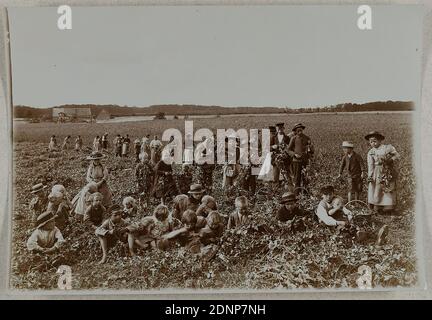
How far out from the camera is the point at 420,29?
3.25 m

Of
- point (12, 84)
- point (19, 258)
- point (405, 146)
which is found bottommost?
point (19, 258)

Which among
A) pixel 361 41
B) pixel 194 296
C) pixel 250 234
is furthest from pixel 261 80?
pixel 194 296

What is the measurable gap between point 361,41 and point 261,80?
29.3 inches

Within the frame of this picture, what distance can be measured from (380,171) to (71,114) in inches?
86.1

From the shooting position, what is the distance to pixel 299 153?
3.26m

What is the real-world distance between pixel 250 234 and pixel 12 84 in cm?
196

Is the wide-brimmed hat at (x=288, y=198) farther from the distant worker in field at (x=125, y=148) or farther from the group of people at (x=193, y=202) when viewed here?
the distant worker in field at (x=125, y=148)

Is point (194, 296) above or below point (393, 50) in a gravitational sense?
below

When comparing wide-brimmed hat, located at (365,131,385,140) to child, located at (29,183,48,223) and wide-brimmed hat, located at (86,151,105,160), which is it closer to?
wide-brimmed hat, located at (86,151,105,160)

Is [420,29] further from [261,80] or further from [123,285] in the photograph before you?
[123,285]

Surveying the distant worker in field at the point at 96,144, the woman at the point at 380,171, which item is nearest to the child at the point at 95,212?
the distant worker in field at the point at 96,144

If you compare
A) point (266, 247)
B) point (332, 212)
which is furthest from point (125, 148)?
point (332, 212)

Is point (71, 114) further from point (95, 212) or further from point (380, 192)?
point (380, 192)

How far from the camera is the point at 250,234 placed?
10.7 feet
